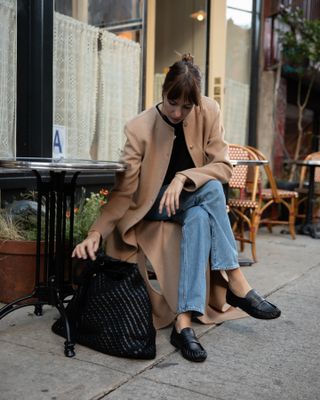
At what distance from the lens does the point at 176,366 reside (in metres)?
2.36

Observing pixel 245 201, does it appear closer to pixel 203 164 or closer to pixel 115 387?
pixel 203 164

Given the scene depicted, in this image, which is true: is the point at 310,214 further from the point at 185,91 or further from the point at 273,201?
the point at 185,91

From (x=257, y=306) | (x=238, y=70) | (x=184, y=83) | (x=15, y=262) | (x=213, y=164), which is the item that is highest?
(x=238, y=70)

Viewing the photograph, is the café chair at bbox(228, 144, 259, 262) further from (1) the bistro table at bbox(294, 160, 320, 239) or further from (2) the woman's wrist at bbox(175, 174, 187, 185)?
(2) the woman's wrist at bbox(175, 174, 187, 185)

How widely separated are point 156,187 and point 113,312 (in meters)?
0.74

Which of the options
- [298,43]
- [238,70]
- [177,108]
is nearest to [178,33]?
[238,70]

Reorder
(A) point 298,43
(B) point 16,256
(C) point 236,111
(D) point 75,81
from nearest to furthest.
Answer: (B) point 16,256
(D) point 75,81
(C) point 236,111
(A) point 298,43

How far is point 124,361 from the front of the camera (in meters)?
2.38

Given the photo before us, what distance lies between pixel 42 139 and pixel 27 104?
0.30 meters

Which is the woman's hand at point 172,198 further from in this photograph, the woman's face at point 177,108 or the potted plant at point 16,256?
the potted plant at point 16,256

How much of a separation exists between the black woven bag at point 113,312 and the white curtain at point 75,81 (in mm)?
2290

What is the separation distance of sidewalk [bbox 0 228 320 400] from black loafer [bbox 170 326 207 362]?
0.10 ft

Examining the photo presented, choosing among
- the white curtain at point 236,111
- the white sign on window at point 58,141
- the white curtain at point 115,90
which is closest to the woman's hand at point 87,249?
the white sign on window at point 58,141

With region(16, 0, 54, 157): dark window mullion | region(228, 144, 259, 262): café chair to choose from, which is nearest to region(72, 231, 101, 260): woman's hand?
region(16, 0, 54, 157): dark window mullion
